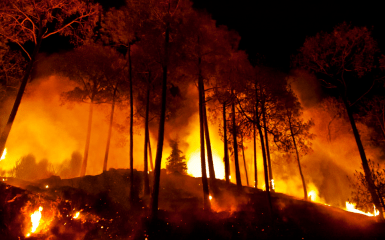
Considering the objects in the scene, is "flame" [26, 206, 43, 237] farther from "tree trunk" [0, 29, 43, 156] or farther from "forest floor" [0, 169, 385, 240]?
"tree trunk" [0, 29, 43, 156]

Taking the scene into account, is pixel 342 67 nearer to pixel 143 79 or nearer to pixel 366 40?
pixel 366 40

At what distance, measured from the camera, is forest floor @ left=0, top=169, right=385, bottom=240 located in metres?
7.84

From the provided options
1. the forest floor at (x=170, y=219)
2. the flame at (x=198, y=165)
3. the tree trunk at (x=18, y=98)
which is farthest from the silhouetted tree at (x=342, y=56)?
the flame at (x=198, y=165)

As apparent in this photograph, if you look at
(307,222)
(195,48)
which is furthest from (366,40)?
(307,222)

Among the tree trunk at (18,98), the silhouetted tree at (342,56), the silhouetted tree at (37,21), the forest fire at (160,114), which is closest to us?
the forest fire at (160,114)

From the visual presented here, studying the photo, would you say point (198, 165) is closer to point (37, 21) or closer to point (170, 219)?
point (170, 219)

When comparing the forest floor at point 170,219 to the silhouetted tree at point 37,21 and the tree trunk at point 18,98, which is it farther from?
the silhouetted tree at point 37,21

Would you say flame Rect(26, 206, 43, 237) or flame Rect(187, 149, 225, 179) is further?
flame Rect(187, 149, 225, 179)

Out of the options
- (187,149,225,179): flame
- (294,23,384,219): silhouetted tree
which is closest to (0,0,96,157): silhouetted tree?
(294,23,384,219): silhouetted tree

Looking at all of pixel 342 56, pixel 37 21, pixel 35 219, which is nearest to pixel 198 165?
pixel 342 56

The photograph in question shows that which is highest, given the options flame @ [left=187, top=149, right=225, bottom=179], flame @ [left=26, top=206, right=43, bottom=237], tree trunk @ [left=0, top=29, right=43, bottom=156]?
flame @ [left=187, top=149, right=225, bottom=179]

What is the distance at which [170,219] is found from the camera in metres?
10.7

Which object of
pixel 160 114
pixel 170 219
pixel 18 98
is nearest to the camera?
pixel 170 219

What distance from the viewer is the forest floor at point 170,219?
25.7ft
